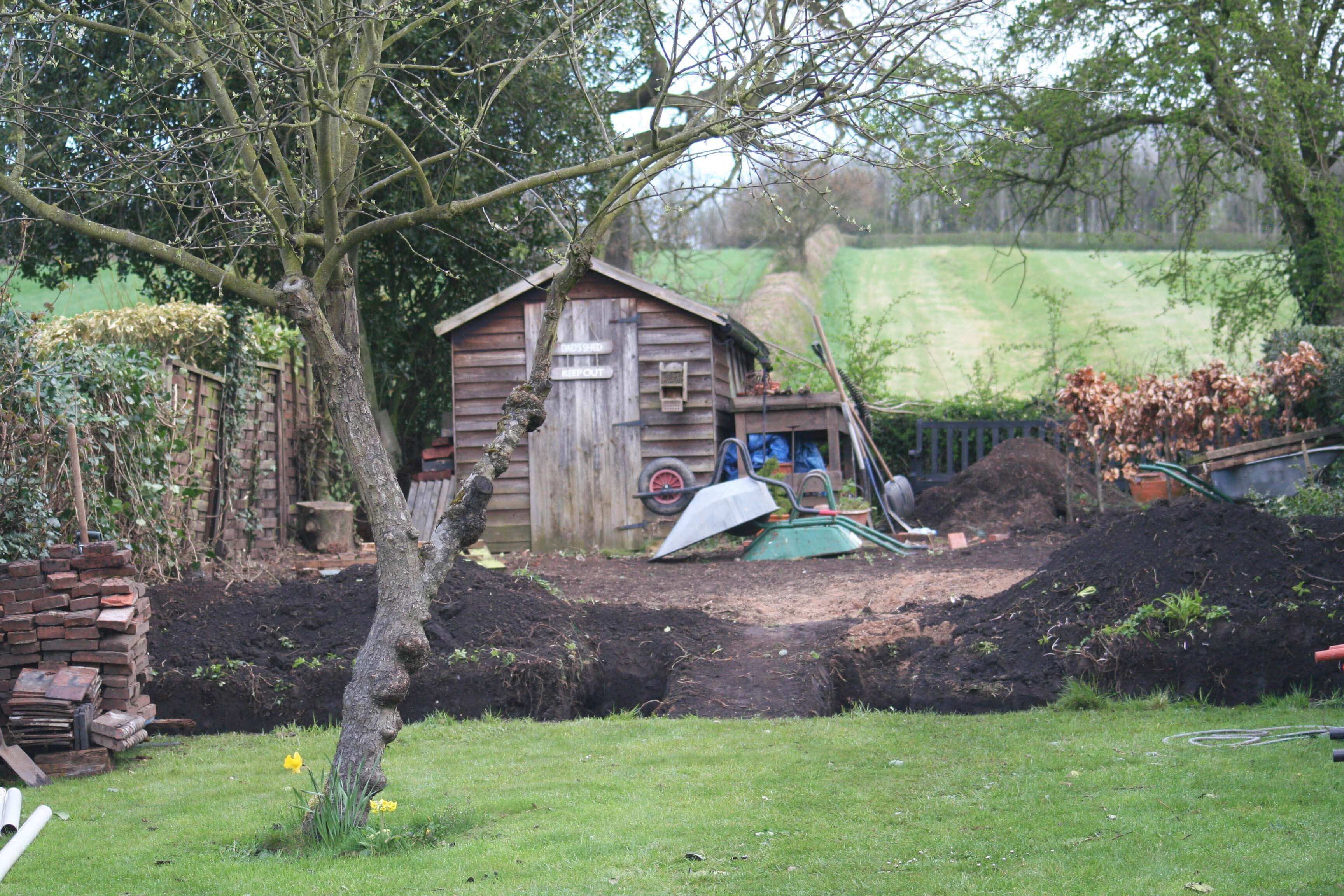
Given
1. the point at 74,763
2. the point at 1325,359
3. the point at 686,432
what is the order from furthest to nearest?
the point at 686,432 → the point at 1325,359 → the point at 74,763

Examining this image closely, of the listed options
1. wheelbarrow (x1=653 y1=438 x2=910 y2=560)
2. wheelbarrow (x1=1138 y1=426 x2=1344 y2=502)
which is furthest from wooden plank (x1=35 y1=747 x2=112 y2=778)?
wheelbarrow (x1=1138 y1=426 x2=1344 y2=502)

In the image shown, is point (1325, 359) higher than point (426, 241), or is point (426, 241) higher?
point (426, 241)

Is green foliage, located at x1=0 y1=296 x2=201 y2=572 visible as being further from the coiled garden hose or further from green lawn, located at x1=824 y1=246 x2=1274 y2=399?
green lawn, located at x1=824 y1=246 x2=1274 y2=399

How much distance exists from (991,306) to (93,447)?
3544 cm

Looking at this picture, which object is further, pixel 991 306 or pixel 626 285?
pixel 991 306

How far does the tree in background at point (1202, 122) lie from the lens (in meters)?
13.5

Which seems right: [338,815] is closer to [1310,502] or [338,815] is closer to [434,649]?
[434,649]

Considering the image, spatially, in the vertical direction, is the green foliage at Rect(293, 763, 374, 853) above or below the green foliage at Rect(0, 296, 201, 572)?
below

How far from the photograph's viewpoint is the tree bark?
4449 millimetres

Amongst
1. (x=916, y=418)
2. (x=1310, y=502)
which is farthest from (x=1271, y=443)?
(x=916, y=418)

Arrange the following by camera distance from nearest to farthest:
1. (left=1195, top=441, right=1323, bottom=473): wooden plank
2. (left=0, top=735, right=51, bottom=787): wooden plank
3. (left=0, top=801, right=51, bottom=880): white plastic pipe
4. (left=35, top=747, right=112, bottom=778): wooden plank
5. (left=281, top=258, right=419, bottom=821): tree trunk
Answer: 1. (left=0, top=801, right=51, bottom=880): white plastic pipe
2. (left=281, top=258, right=419, bottom=821): tree trunk
3. (left=0, top=735, right=51, bottom=787): wooden plank
4. (left=35, top=747, right=112, bottom=778): wooden plank
5. (left=1195, top=441, right=1323, bottom=473): wooden plank

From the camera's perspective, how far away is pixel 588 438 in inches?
575

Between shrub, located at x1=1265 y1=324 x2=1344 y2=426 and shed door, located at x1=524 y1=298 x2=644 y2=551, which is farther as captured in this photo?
shed door, located at x1=524 y1=298 x2=644 y2=551

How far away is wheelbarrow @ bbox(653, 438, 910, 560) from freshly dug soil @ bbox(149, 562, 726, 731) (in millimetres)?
3753
